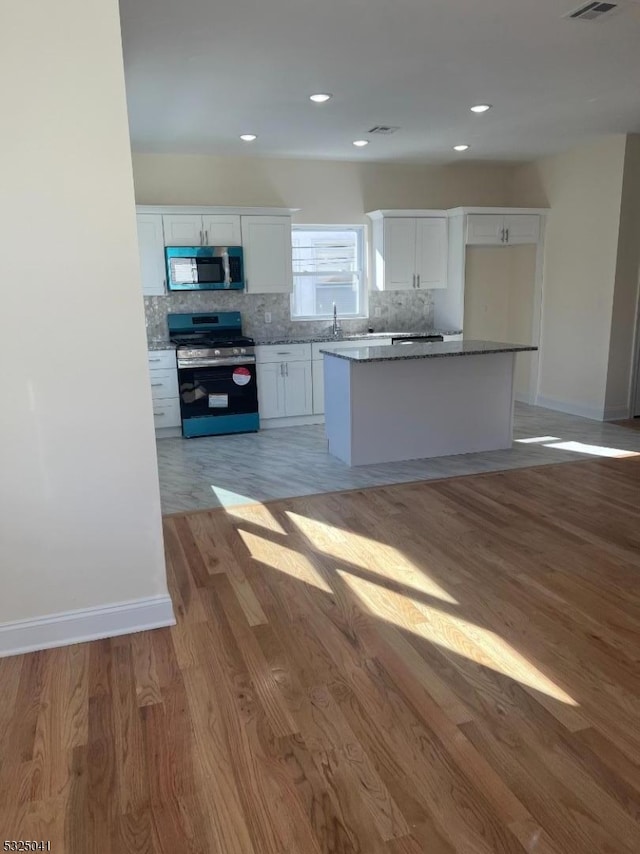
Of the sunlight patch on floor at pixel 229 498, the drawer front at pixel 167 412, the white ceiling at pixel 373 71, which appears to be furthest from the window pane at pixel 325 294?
the sunlight patch on floor at pixel 229 498

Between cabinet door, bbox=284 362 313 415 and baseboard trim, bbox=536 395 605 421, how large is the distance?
280cm

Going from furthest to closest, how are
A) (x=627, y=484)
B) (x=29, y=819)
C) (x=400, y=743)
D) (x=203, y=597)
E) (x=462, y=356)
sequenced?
Result: (x=462, y=356) → (x=627, y=484) → (x=203, y=597) → (x=400, y=743) → (x=29, y=819)

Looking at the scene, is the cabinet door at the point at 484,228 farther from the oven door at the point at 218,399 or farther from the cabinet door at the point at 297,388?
the oven door at the point at 218,399

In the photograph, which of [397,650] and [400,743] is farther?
[397,650]

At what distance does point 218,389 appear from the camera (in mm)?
5898

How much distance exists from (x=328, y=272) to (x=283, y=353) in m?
1.35

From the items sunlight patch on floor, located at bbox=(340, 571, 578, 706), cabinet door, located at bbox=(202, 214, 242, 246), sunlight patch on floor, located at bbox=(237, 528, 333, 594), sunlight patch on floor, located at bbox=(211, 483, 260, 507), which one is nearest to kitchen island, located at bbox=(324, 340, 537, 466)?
sunlight patch on floor, located at bbox=(211, 483, 260, 507)

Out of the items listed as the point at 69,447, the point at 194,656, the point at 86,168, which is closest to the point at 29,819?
the point at 194,656

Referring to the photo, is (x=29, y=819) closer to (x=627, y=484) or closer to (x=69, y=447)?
(x=69, y=447)

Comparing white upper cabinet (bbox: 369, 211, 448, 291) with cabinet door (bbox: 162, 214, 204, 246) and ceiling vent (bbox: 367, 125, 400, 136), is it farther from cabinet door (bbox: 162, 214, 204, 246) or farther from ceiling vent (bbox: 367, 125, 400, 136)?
cabinet door (bbox: 162, 214, 204, 246)

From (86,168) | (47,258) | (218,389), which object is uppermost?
(86,168)

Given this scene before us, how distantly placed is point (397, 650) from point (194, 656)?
801 millimetres

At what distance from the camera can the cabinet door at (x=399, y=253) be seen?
663 cm

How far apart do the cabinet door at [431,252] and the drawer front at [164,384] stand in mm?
3002
